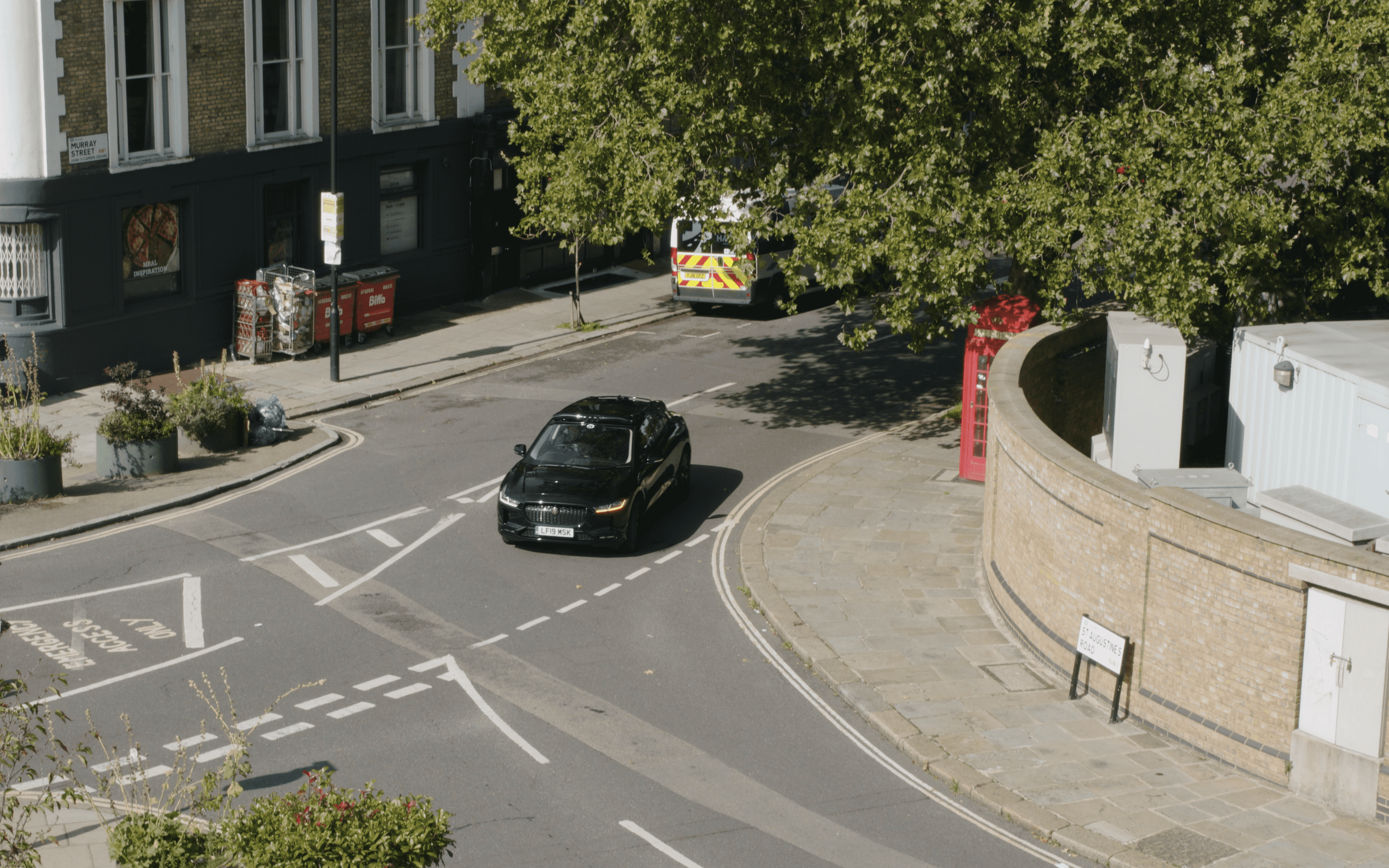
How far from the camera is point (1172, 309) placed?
779 inches

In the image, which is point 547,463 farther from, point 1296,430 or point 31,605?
point 1296,430

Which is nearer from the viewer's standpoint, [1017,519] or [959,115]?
[1017,519]

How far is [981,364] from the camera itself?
22031 mm

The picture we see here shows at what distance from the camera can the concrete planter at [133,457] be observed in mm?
21438

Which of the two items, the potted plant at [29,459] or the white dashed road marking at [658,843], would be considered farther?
the potted plant at [29,459]

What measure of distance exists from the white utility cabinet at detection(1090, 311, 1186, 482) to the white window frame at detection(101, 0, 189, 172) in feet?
57.3

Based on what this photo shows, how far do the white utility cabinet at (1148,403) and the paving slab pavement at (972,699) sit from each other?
2343 mm

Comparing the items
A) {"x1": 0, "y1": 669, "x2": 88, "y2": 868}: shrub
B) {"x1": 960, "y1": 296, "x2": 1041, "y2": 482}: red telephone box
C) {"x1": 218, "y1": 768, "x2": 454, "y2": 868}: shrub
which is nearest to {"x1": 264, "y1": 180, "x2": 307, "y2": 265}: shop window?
{"x1": 960, "y1": 296, "x2": 1041, "y2": 482}: red telephone box

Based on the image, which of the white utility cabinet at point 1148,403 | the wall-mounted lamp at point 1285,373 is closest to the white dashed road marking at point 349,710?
the white utility cabinet at point 1148,403

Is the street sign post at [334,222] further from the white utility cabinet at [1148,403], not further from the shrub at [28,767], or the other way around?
the white utility cabinet at [1148,403]

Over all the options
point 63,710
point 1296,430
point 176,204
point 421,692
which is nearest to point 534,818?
point 421,692

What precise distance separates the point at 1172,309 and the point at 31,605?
14.6m

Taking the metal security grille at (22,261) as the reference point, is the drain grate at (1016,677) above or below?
below

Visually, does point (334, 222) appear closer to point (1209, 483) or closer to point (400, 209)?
point (400, 209)
